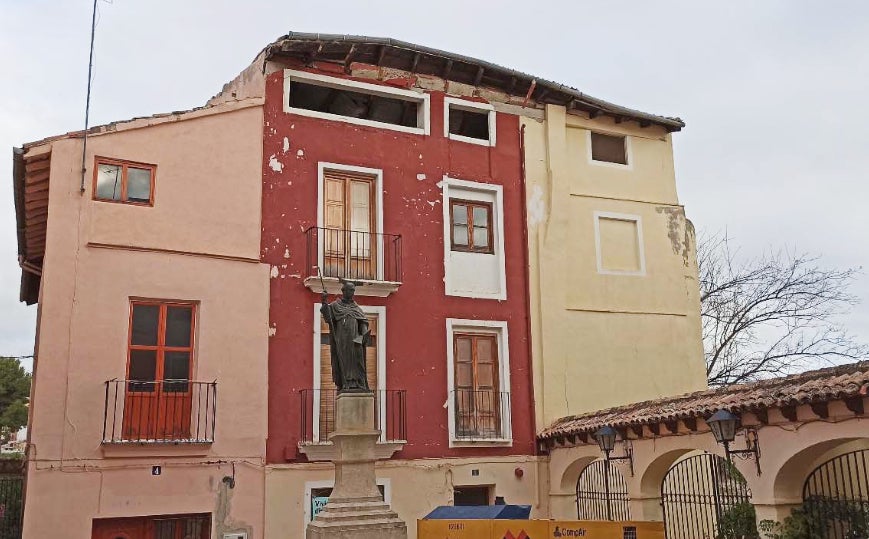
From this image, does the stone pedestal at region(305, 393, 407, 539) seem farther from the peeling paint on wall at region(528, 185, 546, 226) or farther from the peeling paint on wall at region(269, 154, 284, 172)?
the peeling paint on wall at region(528, 185, 546, 226)

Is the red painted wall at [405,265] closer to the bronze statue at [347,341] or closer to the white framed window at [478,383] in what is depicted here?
the white framed window at [478,383]

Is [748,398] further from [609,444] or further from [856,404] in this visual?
[609,444]

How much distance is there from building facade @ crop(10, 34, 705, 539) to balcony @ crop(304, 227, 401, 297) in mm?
43

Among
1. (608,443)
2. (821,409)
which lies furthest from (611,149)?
(821,409)

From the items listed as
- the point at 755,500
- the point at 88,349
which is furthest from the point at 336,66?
the point at 755,500

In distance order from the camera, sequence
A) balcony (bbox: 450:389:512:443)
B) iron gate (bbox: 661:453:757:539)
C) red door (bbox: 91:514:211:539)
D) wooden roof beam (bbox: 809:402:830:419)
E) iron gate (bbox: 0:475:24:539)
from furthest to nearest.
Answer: balcony (bbox: 450:389:512:443) < iron gate (bbox: 0:475:24:539) < iron gate (bbox: 661:453:757:539) < red door (bbox: 91:514:211:539) < wooden roof beam (bbox: 809:402:830:419)

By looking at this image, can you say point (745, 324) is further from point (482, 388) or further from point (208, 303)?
point (208, 303)

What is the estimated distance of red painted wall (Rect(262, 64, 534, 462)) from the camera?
14141 mm

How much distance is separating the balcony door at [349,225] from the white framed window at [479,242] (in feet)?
4.82

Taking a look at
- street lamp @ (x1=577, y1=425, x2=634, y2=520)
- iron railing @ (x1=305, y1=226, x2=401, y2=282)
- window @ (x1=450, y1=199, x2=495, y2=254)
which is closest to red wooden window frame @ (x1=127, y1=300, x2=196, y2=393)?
iron railing @ (x1=305, y1=226, x2=401, y2=282)

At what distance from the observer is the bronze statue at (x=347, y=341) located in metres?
10.6

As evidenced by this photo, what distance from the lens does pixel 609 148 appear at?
59.4 ft

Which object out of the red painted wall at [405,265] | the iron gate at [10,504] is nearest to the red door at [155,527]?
the red painted wall at [405,265]

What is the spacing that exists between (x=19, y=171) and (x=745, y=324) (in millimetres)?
18001
